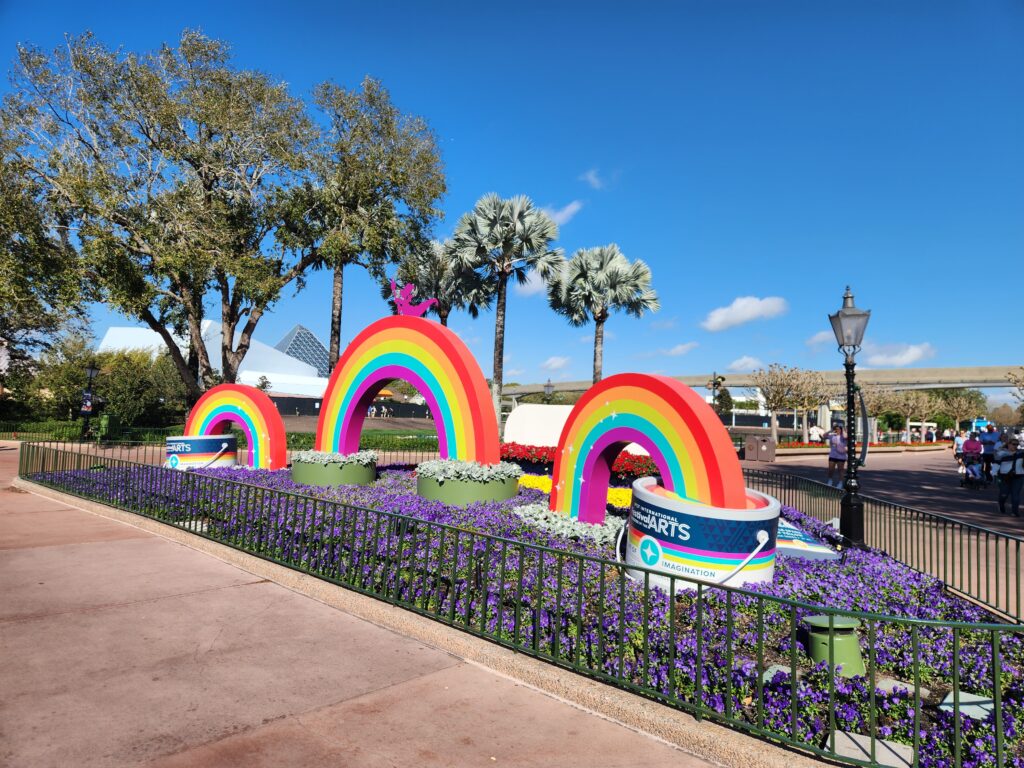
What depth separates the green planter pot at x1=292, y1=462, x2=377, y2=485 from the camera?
12.1 meters

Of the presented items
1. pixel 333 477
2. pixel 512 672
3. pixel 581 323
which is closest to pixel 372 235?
pixel 333 477

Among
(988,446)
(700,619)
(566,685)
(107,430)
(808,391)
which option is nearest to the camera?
(700,619)

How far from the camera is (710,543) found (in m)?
6.13

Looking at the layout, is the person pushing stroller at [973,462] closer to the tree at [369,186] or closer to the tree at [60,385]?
the tree at [369,186]

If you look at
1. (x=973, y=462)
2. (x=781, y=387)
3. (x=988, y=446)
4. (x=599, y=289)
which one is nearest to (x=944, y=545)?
(x=988, y=446)

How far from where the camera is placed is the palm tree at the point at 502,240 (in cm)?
2958

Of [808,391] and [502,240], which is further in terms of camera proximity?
[808,391]

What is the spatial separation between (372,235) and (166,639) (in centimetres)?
1847

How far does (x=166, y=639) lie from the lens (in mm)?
5336

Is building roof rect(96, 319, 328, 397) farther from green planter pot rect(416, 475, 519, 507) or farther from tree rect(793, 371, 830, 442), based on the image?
green planter pot rect(416, 475, 519, 507)

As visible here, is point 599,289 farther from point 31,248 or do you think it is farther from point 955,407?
point 955,407

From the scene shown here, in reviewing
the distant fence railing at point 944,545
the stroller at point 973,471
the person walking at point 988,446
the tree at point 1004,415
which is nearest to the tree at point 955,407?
the tree at point 1004,415

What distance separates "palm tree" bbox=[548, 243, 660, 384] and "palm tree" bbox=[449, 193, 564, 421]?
305cm

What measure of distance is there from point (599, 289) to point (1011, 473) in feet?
72.5
